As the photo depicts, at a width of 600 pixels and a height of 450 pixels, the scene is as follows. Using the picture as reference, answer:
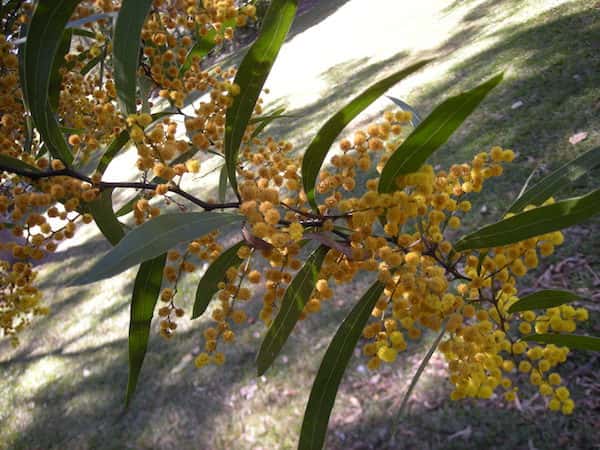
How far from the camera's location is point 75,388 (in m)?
3.71

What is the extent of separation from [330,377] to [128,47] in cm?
77

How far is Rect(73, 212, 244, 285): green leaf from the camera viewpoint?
608 mm

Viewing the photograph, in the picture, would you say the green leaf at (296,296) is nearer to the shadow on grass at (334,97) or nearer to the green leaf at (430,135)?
the green leaf at (430,135)

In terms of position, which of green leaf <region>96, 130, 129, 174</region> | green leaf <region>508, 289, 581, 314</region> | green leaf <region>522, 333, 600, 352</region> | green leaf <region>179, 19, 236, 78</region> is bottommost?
green leaf <region>522, 333, 600, 352</region>

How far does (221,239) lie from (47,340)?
206 cm

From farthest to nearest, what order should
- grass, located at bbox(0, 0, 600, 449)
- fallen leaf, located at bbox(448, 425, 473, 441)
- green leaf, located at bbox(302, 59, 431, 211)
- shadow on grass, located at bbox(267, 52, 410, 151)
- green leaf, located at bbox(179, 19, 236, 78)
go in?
shadow on grass, located at bbox(267, 52, 410, 151), grass, located at bbox(0, 0, 600, 449), fallen leaf, located at bbox(448, 425, 473, 441), green leaf, located at bbox(179, 19, 236, 78), green leaf, located at bbox(302, 59, 431, 211)

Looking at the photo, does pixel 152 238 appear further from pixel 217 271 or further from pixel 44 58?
pixel 44 58

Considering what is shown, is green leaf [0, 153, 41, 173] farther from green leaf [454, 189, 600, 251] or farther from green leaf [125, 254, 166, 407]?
green leaf [454, 189, 600, 251]

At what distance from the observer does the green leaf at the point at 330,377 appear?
956 millimetres

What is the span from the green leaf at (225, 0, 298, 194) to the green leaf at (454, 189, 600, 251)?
512 mm

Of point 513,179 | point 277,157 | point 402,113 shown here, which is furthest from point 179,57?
point 513,179

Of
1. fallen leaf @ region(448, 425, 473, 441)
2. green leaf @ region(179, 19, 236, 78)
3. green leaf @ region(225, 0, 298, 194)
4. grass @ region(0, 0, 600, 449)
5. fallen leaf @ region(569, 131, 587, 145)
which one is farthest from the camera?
fallen leaf @ region(569, 131, 587, 145)

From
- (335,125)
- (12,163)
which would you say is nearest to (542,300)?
(335,125)

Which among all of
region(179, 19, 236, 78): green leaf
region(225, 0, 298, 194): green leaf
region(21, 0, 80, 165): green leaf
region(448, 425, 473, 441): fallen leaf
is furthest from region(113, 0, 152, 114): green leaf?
region(448, 425, 473, 441): fallen leaf
